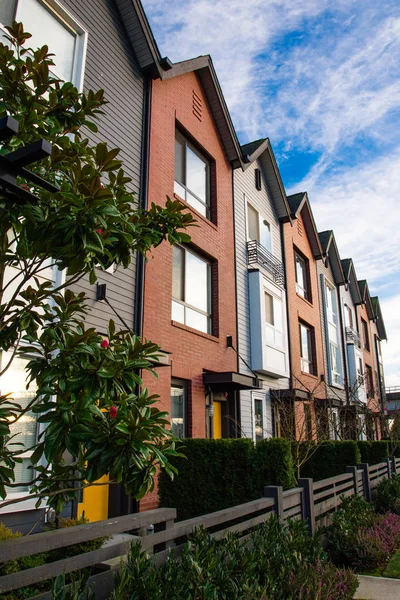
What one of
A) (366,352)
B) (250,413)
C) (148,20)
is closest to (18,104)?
(148,20)

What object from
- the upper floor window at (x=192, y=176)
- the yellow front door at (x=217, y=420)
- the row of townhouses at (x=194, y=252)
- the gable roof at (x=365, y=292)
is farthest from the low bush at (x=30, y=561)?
the gable roof at (x=365, y=292)

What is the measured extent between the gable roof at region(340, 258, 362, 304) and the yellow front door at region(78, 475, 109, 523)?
76.3ft

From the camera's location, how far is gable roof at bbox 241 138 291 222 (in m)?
17.8

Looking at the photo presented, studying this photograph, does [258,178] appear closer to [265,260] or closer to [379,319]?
[265,260]

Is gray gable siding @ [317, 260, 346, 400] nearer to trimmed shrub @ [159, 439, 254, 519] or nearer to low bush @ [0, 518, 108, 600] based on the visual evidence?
trimmed shrub @ [159, 439, 254, 519]

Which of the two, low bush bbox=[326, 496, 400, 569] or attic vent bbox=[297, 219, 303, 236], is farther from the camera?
attic vent bbox=[297, 219, 303, 236]

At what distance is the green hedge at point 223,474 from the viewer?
7.91m

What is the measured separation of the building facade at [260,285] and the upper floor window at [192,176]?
5.17 ft

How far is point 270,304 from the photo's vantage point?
1703cm

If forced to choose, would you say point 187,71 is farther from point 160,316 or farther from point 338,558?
point 338,558

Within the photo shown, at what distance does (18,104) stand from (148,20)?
8543 millimetres

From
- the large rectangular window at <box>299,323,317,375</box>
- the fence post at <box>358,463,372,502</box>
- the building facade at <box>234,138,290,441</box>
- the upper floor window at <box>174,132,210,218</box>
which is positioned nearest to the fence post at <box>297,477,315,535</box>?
the fence post at <box>358,463,372,502</box>

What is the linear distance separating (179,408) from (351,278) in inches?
917

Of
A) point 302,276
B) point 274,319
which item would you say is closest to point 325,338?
point 302,276
